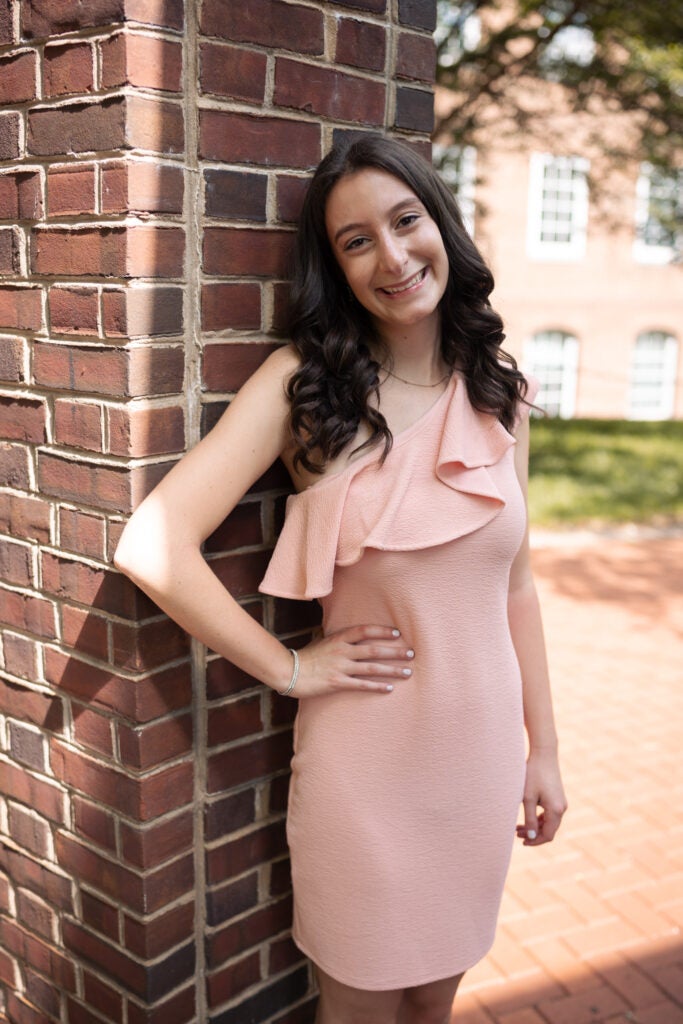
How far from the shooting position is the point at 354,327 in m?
1.81

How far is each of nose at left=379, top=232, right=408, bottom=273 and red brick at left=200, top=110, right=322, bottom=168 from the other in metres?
0.24

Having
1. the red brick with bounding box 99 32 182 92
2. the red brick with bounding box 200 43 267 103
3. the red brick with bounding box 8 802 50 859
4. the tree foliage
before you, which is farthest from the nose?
the tree foliage

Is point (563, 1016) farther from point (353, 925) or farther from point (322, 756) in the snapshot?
point (322, 756)

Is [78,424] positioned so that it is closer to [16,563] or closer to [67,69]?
[16,563]

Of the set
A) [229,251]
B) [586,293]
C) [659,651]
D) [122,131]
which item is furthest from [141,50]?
[586,293]

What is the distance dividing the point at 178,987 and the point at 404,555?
0.96 meters

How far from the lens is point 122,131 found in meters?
1.51

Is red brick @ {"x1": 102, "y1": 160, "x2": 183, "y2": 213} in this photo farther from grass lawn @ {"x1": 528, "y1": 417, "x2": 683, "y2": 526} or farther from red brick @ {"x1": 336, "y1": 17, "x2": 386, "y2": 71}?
grass lawn @ {"x1": 528, "y1": 417, "x2": 683, "y2": 526}

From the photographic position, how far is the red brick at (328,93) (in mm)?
1714

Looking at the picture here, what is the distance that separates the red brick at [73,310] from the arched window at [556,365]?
19.1 m

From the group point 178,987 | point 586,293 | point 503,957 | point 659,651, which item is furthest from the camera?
point 586,293

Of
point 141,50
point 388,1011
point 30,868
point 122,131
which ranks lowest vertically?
point 388,1011

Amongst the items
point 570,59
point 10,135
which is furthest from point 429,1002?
point 570,59

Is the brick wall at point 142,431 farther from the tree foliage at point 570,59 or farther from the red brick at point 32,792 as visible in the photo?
the tree foliage at point 570,59
